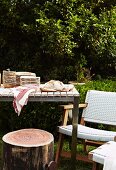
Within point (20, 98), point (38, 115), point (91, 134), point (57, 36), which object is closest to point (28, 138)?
point (20, 98)

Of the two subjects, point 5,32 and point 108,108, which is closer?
point 108,108

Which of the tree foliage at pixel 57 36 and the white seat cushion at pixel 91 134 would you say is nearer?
the white seat cushion at pixel 91 134

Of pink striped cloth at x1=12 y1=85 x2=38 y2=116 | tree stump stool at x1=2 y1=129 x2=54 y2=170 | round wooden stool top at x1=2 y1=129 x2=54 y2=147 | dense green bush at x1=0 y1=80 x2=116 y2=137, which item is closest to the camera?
tree stump stool at x1=2 y1=129 x2=54 y2=170

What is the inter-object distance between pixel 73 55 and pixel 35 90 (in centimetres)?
321

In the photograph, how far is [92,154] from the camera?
11.9ft

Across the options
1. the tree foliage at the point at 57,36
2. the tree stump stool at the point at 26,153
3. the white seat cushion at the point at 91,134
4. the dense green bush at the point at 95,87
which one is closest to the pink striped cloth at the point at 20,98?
the tree stump stool at the point at 26,153

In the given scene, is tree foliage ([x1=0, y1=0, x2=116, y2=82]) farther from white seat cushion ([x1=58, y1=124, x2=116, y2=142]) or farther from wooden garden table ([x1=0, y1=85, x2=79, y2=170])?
wooden garden table ([x1=0, y1=85, x2=79, y2=170])

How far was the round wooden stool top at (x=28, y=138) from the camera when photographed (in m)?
4.14

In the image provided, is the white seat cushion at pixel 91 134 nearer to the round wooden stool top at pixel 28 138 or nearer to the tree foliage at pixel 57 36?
the round wooden stool top at pixel 28 138

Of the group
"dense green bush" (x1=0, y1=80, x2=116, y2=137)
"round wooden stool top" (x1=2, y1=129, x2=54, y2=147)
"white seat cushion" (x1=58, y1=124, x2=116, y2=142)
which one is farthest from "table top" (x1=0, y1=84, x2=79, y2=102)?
"dense green bush" (x1=0, y1=80, x2=116, y2=137)

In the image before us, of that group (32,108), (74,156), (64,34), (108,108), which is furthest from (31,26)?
(74,156)

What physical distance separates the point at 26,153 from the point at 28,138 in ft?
0.99

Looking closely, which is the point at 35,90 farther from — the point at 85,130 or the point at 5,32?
the point at 5,32

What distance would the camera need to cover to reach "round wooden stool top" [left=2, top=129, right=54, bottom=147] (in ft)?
13.6
